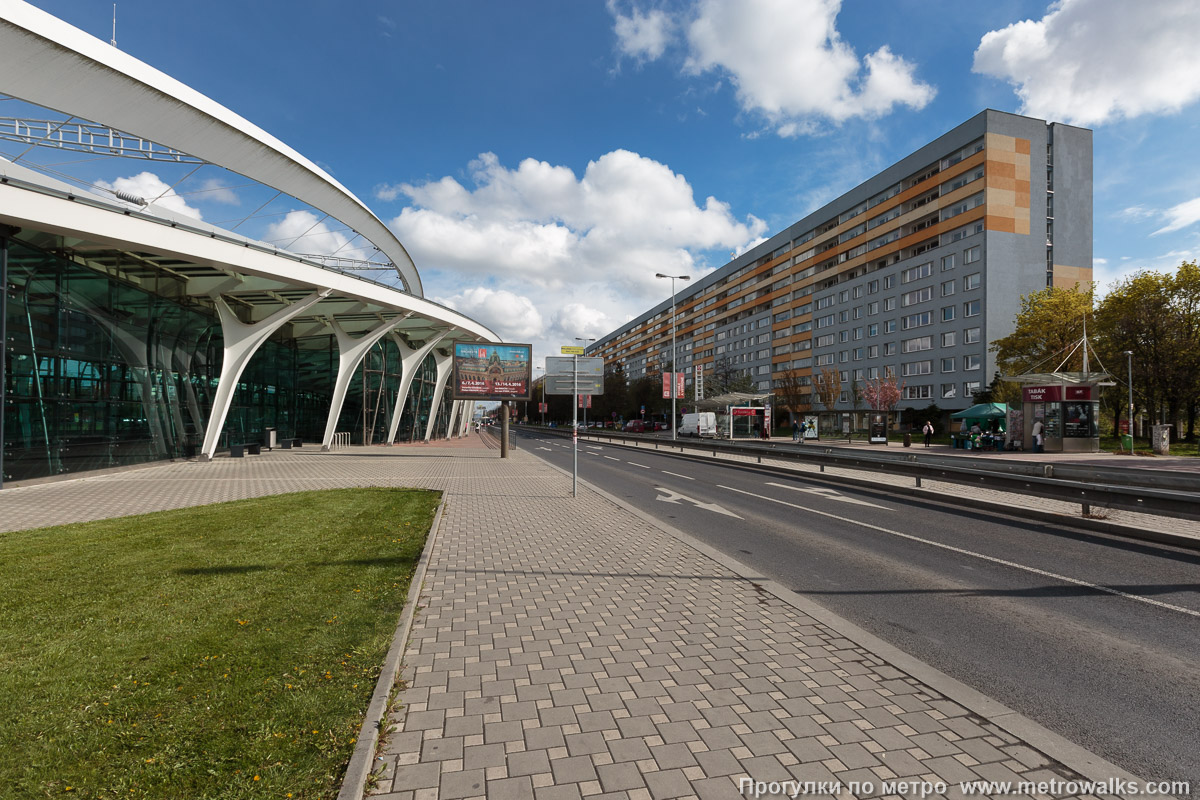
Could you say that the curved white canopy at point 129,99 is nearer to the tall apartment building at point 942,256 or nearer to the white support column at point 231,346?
the white support column at point 231,346

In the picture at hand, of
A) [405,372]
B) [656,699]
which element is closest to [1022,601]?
[656,699]

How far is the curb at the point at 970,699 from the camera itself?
2.94 m

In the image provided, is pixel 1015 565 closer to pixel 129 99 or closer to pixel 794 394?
pixel 129 99

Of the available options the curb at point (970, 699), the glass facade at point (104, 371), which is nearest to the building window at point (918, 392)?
the glass facade at point (104, 371)

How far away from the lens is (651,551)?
7.87 metres

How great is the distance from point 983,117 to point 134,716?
2567 inches

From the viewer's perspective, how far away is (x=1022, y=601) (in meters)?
5.75

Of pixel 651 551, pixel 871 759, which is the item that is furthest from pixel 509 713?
pixel 651 551

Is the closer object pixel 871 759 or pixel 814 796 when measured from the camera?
pixel 814 796

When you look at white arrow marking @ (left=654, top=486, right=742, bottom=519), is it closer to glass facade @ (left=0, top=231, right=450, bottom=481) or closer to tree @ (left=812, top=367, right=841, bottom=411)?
glass facade @ (left=0, top=231, right=450, bottom=481)

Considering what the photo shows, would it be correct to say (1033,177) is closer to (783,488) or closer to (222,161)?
(783,488)

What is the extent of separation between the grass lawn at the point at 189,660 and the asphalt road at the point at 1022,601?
14.1 feet

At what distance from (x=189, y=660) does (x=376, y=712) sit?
1793 mm

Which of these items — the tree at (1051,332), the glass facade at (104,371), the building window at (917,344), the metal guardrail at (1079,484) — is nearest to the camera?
the metal guardrail at (1079,484)
